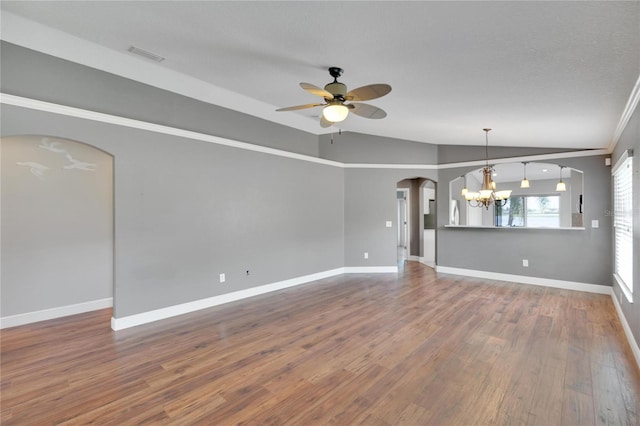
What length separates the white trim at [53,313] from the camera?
3.77 m

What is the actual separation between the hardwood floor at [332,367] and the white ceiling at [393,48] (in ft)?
8.25

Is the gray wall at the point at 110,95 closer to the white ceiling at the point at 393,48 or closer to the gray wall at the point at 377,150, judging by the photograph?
the white ceiling at the point at 393,48

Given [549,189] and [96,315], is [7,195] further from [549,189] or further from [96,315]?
[549,189]

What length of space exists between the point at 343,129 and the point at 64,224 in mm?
5052

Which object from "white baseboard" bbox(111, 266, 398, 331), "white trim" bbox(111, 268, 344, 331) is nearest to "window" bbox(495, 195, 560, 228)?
"white baseboard" bbox(111, 266, 398, 331)

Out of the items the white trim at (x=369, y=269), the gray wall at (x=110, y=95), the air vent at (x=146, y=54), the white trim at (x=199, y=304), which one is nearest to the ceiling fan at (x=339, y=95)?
the air vent at (x=146, y=54)

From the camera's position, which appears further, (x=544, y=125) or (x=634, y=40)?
(x=544, y=125)

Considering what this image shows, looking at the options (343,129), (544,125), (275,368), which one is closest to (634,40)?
(544,125)

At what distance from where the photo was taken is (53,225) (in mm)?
4086

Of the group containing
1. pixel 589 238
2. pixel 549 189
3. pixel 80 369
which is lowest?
pixel 80 369

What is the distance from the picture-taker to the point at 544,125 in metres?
4.18

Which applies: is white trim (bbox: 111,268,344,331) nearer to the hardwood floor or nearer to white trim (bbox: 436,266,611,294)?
the hardwood floor

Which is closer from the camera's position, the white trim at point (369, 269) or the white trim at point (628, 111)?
the white trim at point (628, 111)

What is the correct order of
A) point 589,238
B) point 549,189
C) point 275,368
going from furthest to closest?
point 549,189
point 589,238
point 275,368
